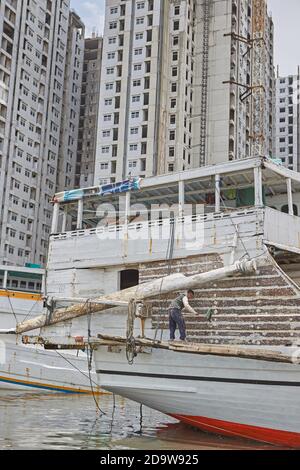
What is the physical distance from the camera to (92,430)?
13523 mm

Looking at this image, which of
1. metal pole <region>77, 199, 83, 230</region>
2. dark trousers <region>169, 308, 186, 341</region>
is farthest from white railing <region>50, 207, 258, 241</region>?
dark trousers <region>169, 308, 186, 341</region>

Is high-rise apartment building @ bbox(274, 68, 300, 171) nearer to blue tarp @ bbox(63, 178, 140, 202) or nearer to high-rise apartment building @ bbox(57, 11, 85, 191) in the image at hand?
high-rise apartment building @ bbox(57, 11, 85, 191)

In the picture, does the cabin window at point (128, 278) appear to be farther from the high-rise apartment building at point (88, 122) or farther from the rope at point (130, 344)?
the high-rise apartment building at point (88, 122)

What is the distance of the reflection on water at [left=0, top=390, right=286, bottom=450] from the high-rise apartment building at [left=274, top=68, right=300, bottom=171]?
298ft

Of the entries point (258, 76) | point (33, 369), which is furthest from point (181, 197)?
point (258, 76)

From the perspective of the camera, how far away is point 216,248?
18156 mm

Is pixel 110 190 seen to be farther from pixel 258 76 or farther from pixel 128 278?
pixel 258 76

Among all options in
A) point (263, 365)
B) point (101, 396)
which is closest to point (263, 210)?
point (263, 365)

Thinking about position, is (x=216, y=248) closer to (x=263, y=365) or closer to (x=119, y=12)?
(x=263, y=365)

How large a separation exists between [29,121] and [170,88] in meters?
17.3

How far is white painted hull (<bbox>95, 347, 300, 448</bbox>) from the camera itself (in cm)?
1248

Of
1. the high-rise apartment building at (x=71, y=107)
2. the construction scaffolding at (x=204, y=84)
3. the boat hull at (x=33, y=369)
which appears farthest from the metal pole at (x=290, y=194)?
the high-rise apartment building at (x=71, y=107)
